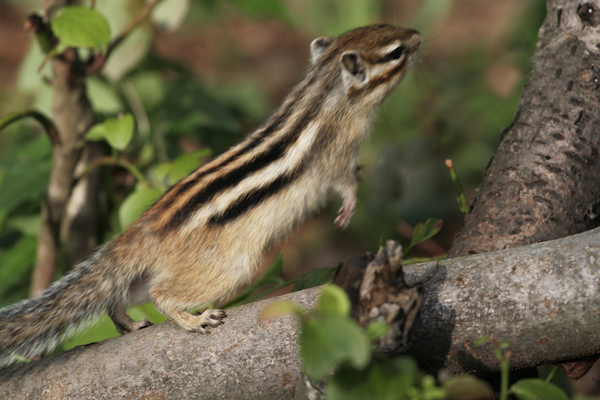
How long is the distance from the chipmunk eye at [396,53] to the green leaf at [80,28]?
93 centimetres

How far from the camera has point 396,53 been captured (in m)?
2.14

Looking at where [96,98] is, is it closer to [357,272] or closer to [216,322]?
[216,322]

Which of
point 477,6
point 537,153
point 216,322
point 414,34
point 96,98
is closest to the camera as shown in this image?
point 216,322

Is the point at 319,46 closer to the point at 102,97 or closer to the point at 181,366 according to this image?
the point at 102,97

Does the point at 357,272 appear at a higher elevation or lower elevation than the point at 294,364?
higher

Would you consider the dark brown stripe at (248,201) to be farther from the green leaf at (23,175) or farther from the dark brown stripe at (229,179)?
the green leaf at (23,175)

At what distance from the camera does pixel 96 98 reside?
2.96m

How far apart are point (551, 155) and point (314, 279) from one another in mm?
748

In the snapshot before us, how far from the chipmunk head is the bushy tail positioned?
1.01 metres

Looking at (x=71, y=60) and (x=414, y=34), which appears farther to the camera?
(x=71, y=60)

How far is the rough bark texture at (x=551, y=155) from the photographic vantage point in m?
1.66

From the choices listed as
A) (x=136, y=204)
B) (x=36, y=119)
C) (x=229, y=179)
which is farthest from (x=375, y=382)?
(x=36, y=119)

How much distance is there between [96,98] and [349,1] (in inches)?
71.7

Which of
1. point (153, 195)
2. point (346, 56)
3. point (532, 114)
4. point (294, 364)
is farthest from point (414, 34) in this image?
point (294, 364)
